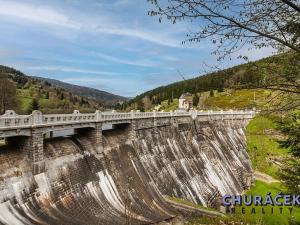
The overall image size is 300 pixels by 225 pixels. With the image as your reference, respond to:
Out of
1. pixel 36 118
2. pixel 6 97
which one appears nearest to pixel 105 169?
pixel 36 118

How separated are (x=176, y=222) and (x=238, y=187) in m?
27.2

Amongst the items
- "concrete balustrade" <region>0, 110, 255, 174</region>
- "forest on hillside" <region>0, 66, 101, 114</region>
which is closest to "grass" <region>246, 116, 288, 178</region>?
"concrete balustrade" <region>0, 110, 255, 174</region>

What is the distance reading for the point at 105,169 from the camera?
2998 cm

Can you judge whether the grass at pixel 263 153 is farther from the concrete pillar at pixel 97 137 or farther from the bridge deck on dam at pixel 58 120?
the concrete pillar at pixel 97 137

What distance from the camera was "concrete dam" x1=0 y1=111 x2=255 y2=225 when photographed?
2088cm

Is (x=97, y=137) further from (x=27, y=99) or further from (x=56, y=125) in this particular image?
(x=27, y=99)

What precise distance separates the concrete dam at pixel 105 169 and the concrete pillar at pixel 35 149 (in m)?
0.07

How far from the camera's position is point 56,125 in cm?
2495

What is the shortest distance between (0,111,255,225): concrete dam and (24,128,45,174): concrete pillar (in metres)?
0.07

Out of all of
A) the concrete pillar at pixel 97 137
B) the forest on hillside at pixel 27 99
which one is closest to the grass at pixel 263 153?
the concrete pillar at pixel 97 137

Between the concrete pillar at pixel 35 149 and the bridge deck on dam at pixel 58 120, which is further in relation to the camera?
the concrete pillar at pixel 35 149

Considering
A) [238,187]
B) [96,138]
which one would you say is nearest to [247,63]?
[96,138]

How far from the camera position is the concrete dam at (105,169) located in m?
20.9

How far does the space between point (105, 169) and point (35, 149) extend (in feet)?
28.8
